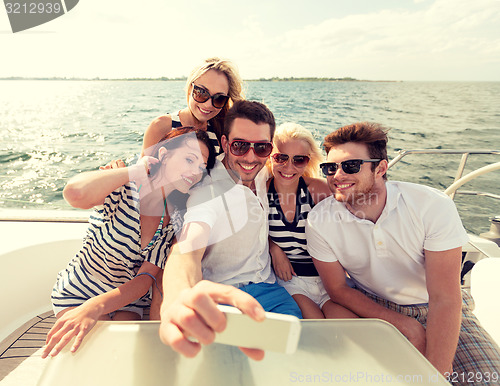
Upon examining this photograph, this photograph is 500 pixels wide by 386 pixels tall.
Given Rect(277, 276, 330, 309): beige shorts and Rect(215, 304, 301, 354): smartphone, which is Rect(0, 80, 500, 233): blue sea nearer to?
Rect(277, 276, 330, 309): beige shorts

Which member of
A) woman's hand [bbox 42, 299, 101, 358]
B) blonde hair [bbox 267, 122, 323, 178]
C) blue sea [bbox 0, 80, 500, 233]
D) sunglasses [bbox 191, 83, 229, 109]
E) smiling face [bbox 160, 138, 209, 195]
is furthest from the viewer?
blue sea [bbox 0, 80, 500, 233]

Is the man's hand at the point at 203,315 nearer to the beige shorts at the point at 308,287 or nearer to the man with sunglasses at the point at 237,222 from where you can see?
the man with sunglasses at the point at 237,222

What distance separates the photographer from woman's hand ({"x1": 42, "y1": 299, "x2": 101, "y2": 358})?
0.91 metres

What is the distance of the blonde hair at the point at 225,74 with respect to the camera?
2167 millimetres

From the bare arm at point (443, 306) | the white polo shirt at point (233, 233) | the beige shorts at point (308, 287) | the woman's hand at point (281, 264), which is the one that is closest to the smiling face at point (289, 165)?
the white polo shirt at point (233, 233)

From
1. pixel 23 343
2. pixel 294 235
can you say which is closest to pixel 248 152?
pixel 294 235

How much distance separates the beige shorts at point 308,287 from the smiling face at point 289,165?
53 cm

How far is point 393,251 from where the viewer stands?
150 cm

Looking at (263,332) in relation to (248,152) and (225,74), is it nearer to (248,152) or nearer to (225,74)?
(248,152)

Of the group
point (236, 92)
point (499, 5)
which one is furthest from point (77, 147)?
point (499, 5)

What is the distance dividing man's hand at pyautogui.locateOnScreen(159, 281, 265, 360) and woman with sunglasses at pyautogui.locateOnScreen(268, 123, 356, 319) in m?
1.03

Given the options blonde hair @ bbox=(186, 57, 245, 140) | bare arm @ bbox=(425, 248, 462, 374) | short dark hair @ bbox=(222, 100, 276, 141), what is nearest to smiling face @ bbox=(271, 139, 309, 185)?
short dark hair @ bbox=(222, 100, 276, 141)

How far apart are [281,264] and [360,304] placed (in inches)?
16.3

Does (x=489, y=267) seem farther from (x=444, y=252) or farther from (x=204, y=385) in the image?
(x=204, y=385)
